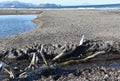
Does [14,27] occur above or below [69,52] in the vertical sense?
below

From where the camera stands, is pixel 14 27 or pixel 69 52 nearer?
pixel 69 52

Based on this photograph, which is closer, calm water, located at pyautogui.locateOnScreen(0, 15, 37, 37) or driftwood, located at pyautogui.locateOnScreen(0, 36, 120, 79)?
driftwood, located at pyautogui.locateOnScreen(0, 36, 120, 79)

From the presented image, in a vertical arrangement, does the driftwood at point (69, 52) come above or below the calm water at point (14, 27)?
above

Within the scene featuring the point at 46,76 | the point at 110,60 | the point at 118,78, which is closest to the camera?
the point at 118,78

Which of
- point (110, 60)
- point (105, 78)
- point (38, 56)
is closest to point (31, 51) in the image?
point (38, 56)

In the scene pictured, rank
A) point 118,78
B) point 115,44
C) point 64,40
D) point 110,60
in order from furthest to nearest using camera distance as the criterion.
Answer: point 64,40, point 115,44, point 110,60, point 118,78

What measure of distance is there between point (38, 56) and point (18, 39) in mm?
7852

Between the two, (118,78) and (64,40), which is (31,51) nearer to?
(64,40)

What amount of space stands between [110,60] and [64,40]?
744cm

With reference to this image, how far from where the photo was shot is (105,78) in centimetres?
1602

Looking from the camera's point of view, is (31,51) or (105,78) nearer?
(105,78)

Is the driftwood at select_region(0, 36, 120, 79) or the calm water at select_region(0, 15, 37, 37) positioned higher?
the driftwood at select_region(0, 36, 120, 79)

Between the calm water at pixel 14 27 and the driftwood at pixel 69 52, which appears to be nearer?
the driftwood at pixel 69 52

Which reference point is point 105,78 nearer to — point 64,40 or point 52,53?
point 52,53
